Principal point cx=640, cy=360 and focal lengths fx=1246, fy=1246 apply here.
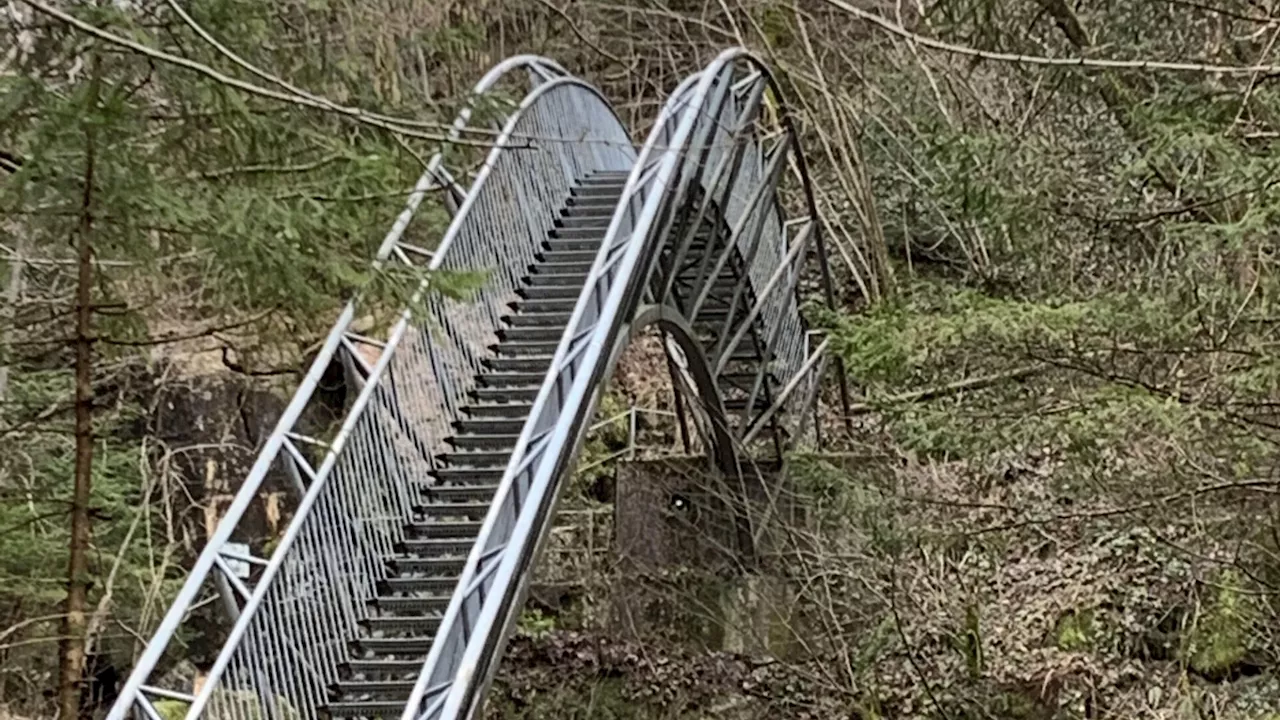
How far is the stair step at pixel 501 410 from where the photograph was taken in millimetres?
7359

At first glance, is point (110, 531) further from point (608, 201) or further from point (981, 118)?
point (981, 118)

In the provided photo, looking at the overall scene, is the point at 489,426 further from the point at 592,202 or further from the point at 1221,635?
the point at 1221,635

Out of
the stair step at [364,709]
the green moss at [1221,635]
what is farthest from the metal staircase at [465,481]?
the green moss at [1221,635]

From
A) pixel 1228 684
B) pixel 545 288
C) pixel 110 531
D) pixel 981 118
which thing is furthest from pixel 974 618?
pixel 110 531

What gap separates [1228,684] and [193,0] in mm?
7728

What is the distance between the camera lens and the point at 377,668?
228 inches

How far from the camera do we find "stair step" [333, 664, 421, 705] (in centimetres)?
570

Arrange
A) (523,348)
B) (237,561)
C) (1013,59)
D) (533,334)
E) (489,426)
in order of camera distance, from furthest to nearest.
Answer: (533,334) → (523,348) → (489,426) → (237,561) → (1013,59)

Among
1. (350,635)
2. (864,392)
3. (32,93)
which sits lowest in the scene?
(864,392)

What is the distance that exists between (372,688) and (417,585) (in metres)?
0.63

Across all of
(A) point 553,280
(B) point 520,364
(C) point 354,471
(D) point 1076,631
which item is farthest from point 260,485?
(D) point 1076,631

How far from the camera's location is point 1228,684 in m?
8.48

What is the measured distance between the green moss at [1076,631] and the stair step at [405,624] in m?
5.21

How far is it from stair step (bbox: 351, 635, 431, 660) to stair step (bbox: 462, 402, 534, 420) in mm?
1750
